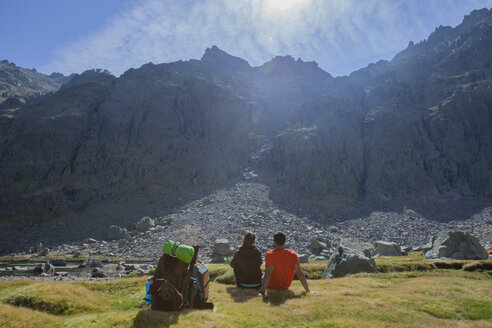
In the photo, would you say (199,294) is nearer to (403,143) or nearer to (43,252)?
(43,252)

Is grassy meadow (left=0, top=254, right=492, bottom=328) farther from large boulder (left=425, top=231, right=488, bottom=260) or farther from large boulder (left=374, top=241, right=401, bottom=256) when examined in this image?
large boulder (left=374, top=241, right=401, bottom=256)

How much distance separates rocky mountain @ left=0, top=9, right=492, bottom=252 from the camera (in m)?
78.9

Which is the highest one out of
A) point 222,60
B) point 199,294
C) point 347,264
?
point 222,60

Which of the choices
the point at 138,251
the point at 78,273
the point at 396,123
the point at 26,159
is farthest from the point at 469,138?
the point at 26,159

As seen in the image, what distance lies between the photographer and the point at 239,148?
105 meters

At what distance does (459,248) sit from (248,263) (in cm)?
3556

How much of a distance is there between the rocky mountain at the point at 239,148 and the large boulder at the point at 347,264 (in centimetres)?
5449

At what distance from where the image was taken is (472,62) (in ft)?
384

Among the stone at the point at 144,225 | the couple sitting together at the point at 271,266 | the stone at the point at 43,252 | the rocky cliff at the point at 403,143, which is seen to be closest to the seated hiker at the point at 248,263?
the couple sitting together at the point at 271,266

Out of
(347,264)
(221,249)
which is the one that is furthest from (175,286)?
(221,249)

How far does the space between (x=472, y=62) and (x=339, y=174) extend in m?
80.6

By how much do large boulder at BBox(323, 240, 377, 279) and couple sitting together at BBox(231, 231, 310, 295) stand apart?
976cm

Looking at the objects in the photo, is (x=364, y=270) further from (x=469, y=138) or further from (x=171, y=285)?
(x=469, y=138)

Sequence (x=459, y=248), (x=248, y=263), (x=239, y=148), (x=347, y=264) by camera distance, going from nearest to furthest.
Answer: (x=248, y=263) < (x=347, y=264) < (x=459, y=248) < (x=239, y=148)
